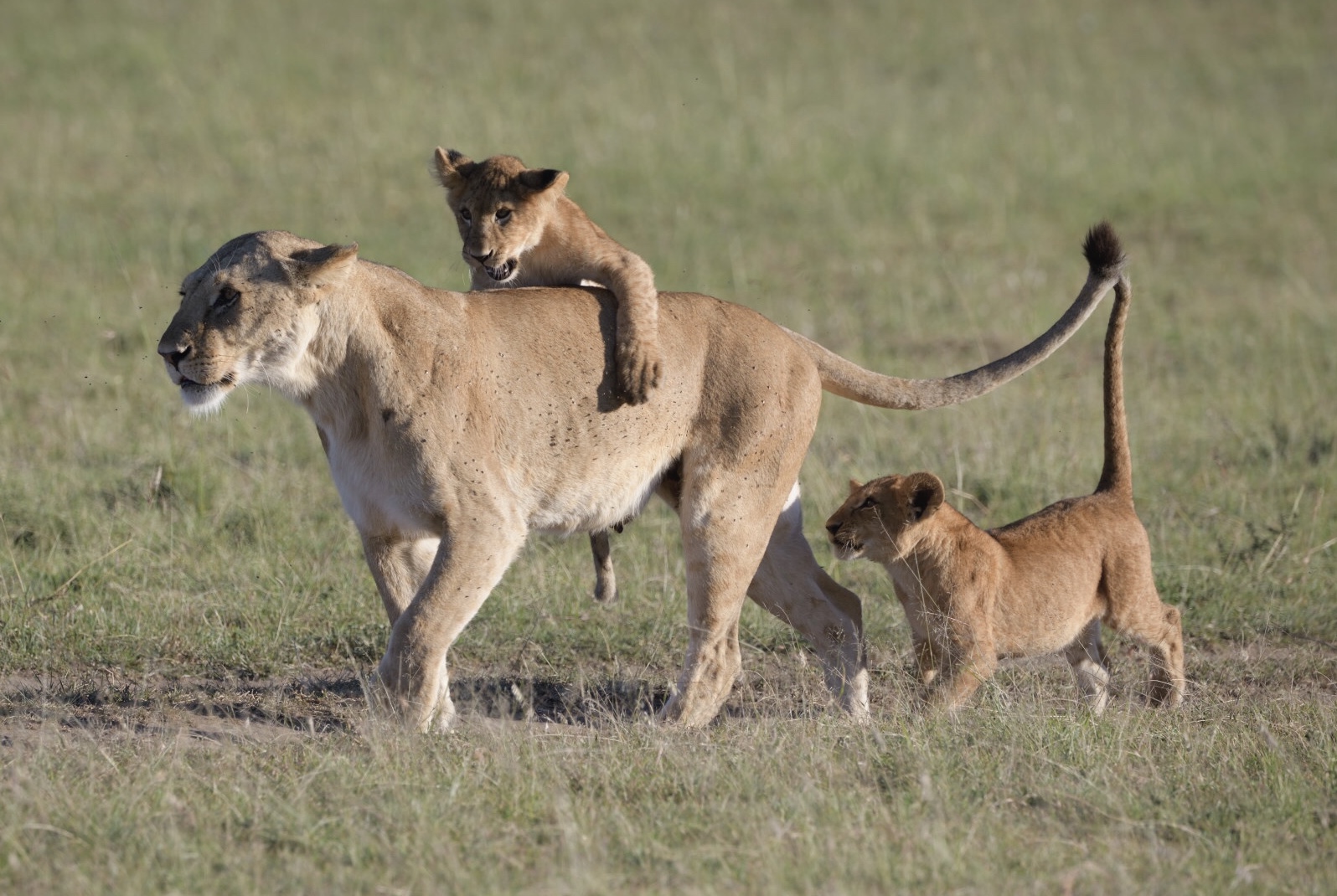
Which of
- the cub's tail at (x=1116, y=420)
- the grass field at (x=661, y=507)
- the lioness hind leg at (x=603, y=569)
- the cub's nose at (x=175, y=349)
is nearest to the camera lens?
the grass field at (x=661, y=507)

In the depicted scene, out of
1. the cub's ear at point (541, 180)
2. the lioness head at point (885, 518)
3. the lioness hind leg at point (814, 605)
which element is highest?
the cub's ear at point (541, 180)

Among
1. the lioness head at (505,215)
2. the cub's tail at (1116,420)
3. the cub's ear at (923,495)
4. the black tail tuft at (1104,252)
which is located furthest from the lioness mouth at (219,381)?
the cub's tail at (1116,420)

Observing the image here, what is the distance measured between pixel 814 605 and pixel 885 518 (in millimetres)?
397

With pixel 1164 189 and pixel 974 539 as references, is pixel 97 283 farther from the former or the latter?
pixel 1164 189

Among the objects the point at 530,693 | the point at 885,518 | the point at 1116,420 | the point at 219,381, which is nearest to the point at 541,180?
the point at 219,381

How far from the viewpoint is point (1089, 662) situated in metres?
5.42

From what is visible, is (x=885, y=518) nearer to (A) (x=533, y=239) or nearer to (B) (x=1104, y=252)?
(B) (x=1104, y=252)

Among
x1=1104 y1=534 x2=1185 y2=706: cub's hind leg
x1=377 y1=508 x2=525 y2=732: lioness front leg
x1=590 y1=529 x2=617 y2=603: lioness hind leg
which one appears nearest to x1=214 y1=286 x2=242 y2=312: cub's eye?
x1=377 y1=508 x2=525 y2=732: lioness front leg

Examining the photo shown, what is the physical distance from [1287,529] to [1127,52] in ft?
39.2

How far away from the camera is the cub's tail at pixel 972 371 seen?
5.31 meters

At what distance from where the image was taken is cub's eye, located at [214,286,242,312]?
4.33 metres

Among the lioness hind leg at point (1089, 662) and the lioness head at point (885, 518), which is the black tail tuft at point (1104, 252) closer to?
the lioness head at point (885, 518)

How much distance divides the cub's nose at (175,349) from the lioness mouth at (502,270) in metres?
1.15

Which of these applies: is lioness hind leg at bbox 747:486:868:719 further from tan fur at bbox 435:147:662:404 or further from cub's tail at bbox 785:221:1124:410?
tan fur at bbox 435:147:662:404
